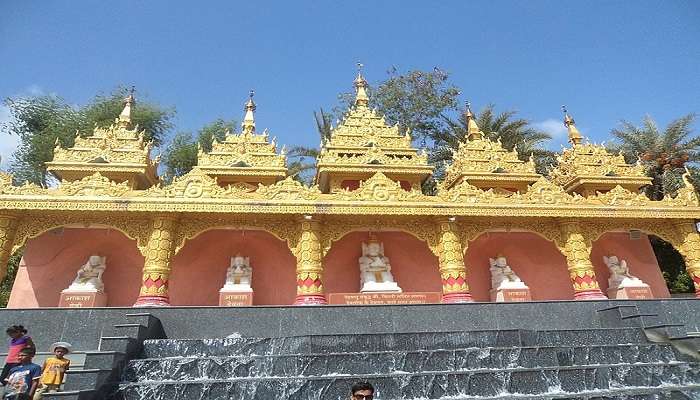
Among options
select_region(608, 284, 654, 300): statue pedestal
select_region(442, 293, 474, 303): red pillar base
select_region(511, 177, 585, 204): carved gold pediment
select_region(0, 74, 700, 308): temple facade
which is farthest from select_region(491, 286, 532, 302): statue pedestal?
select_region(608, 284, 654, 300): statue pedestal

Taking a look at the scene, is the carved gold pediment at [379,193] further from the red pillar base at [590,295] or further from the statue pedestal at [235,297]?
the red pillar base at [590,295]

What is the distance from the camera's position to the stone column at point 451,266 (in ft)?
37.6

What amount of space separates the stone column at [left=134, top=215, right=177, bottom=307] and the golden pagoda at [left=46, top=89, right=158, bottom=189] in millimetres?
3945

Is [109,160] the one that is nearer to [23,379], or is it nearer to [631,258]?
[23,379]

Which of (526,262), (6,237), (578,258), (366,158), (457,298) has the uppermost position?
(366,158)

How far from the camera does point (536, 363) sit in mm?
7805

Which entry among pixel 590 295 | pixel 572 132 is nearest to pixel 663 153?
pixel 572 132

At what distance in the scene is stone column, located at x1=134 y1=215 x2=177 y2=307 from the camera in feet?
34.1

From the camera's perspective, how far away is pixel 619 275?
543 inches

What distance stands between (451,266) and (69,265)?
413 inches

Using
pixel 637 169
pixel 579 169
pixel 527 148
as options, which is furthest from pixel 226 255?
pixel 527 148

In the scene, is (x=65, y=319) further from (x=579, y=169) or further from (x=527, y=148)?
(x=527, y=148)

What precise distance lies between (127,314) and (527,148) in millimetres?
21595

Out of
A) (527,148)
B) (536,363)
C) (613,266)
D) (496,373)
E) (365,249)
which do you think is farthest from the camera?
(527,148)
